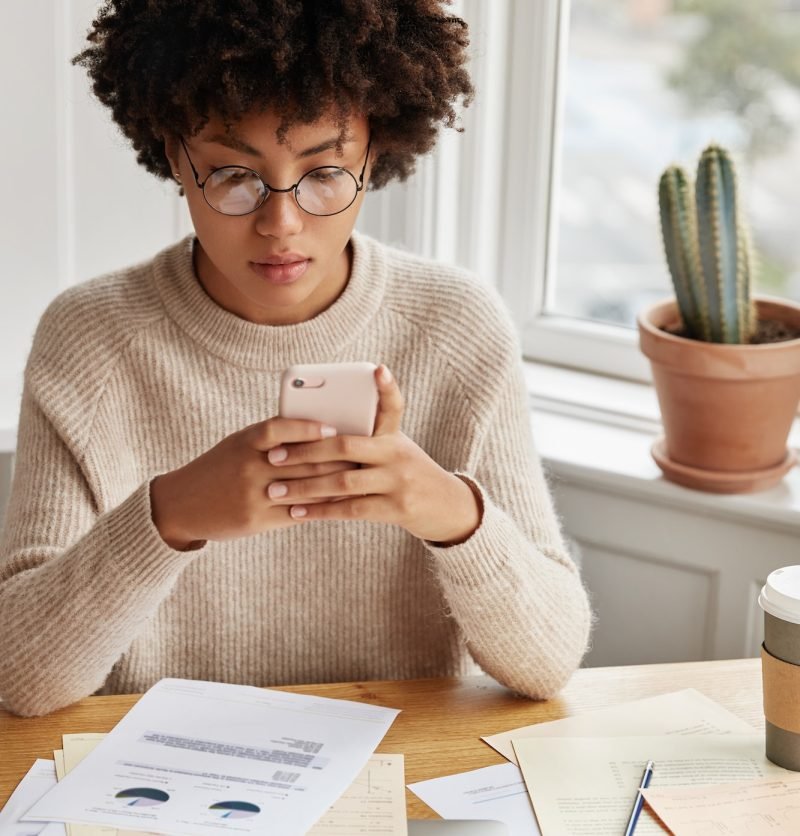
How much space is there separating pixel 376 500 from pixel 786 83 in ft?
3.83

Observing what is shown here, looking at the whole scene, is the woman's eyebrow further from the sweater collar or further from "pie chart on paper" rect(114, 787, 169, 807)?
"pie chart on paper" rect(114, 787, 169, 807)

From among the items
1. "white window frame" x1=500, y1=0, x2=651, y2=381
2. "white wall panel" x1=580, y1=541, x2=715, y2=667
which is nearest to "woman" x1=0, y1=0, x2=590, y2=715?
"white wall panel" x1=580, y1=541, x2=715, y2=667

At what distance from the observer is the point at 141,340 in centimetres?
145

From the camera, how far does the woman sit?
1.19 m

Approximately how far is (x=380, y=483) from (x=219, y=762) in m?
0.29

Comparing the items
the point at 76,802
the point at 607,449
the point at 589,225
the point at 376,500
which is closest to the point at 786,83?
the point at 589,225

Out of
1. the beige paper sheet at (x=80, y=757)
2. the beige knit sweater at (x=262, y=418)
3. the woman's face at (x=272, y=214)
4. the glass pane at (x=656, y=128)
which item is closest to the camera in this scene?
the beige paper sheet at (x=80, y=757)

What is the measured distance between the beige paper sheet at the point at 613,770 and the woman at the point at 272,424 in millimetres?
118

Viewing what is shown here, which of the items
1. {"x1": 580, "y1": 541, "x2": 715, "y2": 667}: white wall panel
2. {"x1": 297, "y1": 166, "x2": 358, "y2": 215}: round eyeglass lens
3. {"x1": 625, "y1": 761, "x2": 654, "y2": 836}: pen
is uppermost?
{"x1": 297, "y1": 166, "x2": 358, "y2": 215}: round eyeglass lens

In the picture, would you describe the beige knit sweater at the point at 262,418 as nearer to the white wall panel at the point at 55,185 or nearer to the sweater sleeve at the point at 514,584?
the sweater sleeve at the point at 514,584

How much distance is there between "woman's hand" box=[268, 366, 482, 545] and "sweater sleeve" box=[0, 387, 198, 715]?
166 millimetres

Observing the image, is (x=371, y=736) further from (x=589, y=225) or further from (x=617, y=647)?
(x=589, y=225)

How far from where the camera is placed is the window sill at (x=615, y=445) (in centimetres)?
174

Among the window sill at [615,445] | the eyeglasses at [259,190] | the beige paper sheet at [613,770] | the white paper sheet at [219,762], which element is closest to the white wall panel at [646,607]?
the window sill at [615,445]
